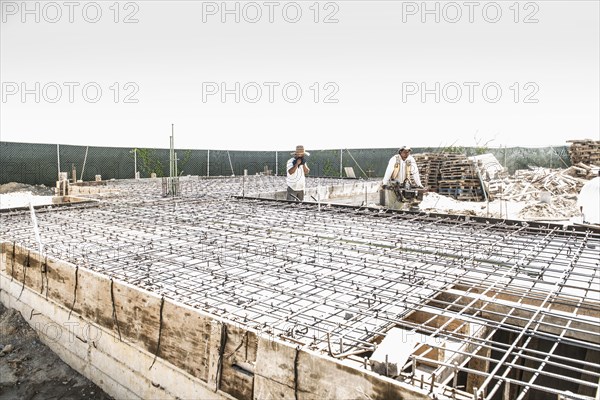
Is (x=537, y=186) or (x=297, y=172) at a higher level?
(x=297, y=172)

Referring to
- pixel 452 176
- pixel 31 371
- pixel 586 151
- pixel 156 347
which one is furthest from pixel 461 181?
pixel 31 371

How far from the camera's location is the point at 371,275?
3.71 metres

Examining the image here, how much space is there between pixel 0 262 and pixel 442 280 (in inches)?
187

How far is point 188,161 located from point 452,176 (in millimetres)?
10641

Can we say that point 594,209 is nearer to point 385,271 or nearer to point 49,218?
point 385,271

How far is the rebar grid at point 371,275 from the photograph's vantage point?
2596mm

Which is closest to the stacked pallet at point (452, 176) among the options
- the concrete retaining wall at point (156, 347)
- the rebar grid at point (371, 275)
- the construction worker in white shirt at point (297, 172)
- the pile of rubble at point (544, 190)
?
the pile of rubble at point (544, 190)

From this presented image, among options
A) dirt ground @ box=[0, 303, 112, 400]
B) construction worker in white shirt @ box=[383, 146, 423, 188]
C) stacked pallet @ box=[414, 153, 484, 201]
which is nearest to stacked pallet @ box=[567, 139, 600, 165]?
stacked pallet @ box=[414, 153, 484, 201]

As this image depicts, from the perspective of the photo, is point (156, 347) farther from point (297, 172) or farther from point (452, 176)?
point (452, 176)

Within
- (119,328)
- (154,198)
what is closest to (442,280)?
(119,328)

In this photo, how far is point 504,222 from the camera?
603 cm

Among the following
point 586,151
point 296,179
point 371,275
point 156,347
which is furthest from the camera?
point 586,151

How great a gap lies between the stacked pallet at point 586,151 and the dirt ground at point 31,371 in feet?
58.4

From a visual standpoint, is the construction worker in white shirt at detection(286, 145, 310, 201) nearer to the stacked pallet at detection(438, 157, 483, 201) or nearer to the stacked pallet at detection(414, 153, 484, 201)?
the stacked pallet at detection(414, 153, 484, 201)
